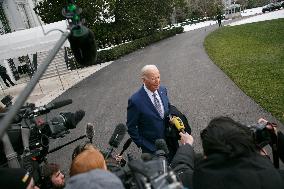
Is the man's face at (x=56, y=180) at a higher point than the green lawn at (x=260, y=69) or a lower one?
higher

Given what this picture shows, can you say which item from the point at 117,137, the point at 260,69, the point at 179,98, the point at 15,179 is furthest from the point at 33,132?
the point at 260,69

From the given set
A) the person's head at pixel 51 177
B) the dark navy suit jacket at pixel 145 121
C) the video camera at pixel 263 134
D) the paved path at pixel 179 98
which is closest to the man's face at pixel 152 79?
the dark navy suit jacket at pixel 145 121

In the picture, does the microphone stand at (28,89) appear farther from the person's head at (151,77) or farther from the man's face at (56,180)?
the man's face at (56,180)

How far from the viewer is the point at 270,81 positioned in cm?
1130

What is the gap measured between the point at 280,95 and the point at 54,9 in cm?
2188

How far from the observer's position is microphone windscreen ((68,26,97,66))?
2.46 metres

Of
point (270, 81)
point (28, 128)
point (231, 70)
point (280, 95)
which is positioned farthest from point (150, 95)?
point (231, 70)

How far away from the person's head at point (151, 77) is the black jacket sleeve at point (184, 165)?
165 cm

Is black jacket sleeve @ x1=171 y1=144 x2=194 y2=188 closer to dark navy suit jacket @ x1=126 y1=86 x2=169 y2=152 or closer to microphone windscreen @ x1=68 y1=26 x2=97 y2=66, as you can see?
microphone windscreen @ x1=68 y1=26 x2=97 y2=66

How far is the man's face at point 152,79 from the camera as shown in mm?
4699

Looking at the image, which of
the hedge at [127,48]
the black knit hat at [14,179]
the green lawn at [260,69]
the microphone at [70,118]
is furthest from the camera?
the hedge at [127,48]

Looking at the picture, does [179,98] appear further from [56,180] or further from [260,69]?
[56,180]

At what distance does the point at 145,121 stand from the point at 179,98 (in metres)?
7.03

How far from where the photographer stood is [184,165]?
3.00 meters
